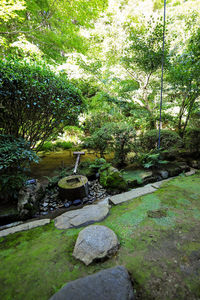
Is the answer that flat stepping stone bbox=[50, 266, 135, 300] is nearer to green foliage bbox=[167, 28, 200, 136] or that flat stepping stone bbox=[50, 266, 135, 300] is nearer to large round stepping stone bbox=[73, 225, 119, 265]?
large round stepping stone bbox=[73, 225, 119, 265]

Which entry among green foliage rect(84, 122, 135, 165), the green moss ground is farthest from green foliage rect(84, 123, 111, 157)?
the green moss ground

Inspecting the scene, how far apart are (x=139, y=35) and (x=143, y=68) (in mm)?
1373

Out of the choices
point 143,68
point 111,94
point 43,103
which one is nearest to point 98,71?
point 111,94

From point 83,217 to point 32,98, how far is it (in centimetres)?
330

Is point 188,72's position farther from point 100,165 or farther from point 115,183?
point 115,183

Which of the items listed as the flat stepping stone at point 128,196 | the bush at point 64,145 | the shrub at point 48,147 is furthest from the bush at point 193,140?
the shrub at point 48,147

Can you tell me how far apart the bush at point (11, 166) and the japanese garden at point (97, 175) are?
1.0 inches

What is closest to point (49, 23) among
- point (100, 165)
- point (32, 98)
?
point (32, 98)

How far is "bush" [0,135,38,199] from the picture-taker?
2885 mm

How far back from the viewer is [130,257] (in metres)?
1.53

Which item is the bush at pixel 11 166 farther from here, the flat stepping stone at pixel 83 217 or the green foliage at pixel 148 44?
the green foliage at pixel 148 44

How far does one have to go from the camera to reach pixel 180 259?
148 cm

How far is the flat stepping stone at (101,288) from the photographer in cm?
107

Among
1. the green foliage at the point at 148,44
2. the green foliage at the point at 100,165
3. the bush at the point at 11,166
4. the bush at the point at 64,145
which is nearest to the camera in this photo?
the bush at the point at 11,166
